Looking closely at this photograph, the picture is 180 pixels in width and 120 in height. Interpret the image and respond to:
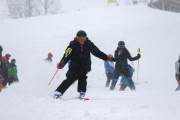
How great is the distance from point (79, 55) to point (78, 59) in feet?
0.32

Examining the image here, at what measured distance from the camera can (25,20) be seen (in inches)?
1420

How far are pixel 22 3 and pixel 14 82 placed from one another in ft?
170

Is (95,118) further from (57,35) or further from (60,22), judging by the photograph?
(60,22)

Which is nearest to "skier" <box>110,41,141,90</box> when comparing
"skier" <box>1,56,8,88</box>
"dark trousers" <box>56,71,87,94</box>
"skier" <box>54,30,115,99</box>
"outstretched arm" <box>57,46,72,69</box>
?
"skier" <box>54,30,115,99</box>

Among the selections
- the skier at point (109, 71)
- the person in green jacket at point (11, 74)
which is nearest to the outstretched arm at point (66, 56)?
the person in green jacket at point (11, 74)

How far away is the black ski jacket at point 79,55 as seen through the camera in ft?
A: 25.0

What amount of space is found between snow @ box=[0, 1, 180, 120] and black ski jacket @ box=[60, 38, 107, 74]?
694 millimetres

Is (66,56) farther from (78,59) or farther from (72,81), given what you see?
(72,81)

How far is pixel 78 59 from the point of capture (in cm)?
772

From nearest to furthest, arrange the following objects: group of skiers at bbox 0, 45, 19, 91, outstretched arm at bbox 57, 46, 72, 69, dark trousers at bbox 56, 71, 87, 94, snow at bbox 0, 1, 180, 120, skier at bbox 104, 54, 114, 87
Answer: snow at bbox 0, 1, 180, 120 → outstretched arm at bbox 57, 46, 72, 69 → dark trousers at bbox 56, 71, 87, 94 → group of skiers at bbox 0, 45, 19, 91 → skier at bbox 104, 54, 114, 87

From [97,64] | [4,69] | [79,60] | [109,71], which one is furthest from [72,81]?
[97,64]

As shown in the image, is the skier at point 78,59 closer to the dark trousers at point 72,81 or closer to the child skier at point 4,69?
the dark trousers at point 72,81

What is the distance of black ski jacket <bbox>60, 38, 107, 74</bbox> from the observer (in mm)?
7613

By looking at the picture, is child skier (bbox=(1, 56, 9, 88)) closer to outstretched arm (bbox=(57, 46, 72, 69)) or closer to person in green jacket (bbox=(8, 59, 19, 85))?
person in green jacket (bbox=(8, 59, 19, 85))
